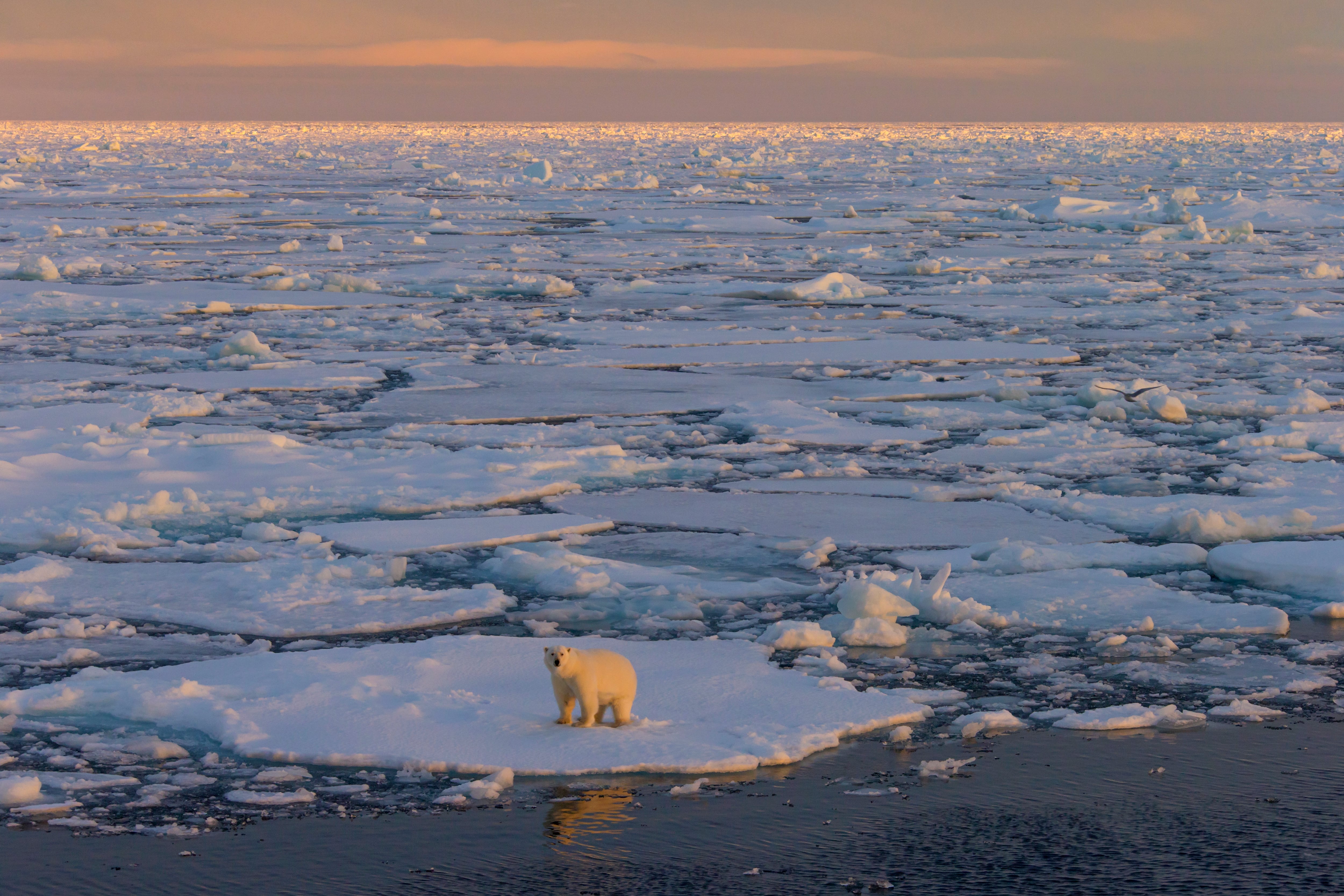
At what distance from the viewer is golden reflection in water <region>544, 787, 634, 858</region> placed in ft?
10.7

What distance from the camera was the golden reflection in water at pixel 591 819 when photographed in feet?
10.7

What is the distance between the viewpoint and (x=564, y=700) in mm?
3889

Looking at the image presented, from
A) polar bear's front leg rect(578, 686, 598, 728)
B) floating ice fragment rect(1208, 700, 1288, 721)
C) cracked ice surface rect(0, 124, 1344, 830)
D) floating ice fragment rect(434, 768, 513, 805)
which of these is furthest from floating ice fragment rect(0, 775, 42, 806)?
floating ice fragment rect(1208, 700, 1288, 721)

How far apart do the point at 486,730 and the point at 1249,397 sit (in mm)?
6588

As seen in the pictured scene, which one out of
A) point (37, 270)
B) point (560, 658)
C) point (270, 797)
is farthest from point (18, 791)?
point (37, 270)

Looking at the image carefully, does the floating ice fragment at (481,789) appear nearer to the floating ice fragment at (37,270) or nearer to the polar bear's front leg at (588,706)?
the polar bear's front leg at (588,706)

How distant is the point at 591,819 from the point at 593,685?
1.52 feet

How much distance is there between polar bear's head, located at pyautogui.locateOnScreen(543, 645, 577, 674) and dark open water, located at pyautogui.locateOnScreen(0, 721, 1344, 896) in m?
0.28

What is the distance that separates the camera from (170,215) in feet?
84.7

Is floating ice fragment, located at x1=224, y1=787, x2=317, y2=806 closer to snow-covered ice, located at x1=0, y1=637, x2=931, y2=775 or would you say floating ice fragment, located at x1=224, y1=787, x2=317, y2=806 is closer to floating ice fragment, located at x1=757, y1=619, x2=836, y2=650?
snow-covered ice, located at x1=0, y1=637, x2=931, y2=775

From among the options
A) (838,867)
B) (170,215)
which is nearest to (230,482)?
(838,867)

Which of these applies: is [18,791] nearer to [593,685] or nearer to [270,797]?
[270,797]

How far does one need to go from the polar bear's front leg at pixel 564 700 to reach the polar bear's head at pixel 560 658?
10 centimetres

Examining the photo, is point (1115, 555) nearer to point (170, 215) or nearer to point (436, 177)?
point (170, 215)
